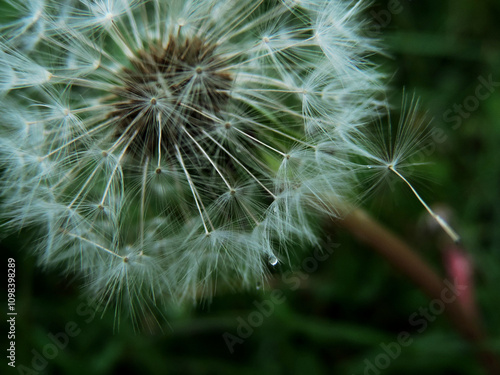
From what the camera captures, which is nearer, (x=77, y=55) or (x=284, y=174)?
(x=284, y=174)

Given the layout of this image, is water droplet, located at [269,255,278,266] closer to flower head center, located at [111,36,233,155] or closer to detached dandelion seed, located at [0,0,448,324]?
detached dandelion seed, located at [0,0,448,324]

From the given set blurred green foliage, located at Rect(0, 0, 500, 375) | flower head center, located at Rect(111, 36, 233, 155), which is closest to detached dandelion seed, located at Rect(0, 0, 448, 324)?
flower head center, located at Rect(111, 36, 233, 155)

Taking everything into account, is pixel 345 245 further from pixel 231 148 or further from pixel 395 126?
pixel 231 148

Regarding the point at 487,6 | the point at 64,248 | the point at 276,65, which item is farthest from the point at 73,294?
the point at 487,6

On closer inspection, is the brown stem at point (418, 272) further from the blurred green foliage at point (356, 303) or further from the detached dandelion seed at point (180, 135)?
the detached dandelion seed at point (180, 135)

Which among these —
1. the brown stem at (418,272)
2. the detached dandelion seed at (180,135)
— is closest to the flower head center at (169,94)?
the detached dandelion seed at (180,135)
